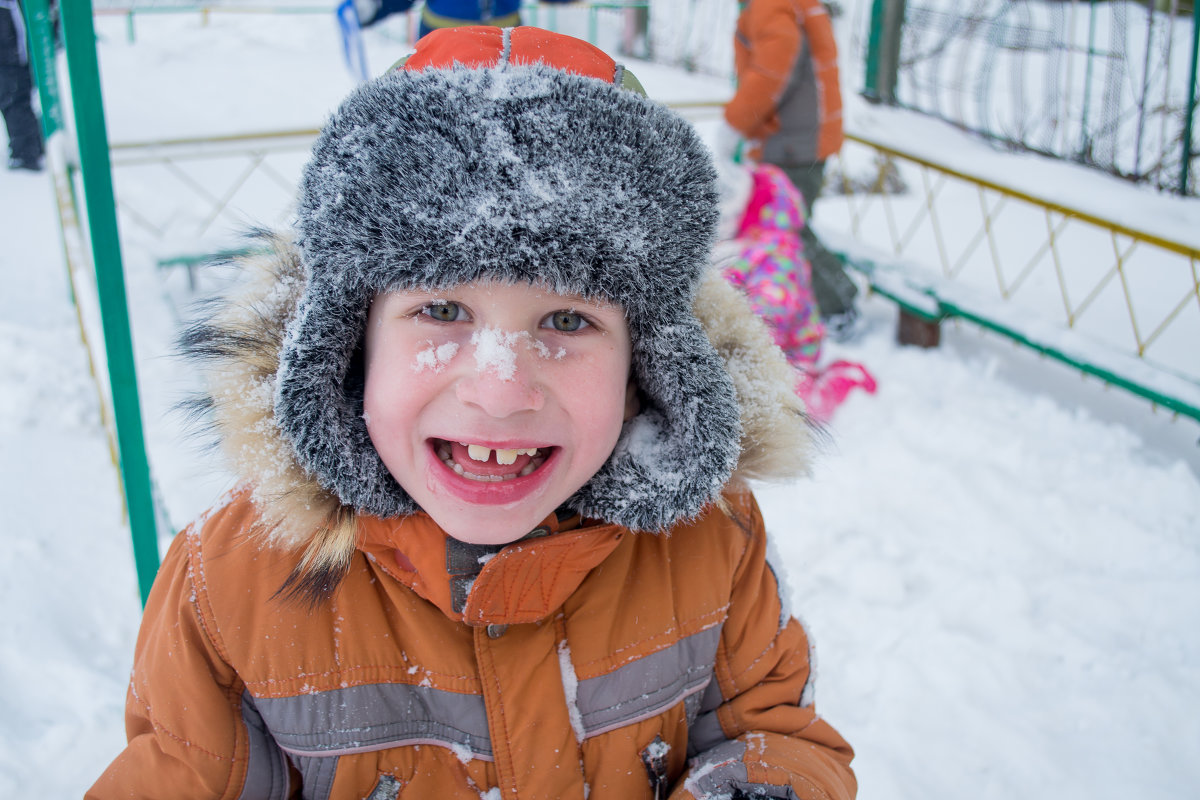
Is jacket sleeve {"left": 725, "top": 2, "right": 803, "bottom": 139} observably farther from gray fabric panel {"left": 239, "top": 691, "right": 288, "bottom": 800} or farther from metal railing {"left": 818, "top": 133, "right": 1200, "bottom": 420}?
gray fabric panel {"left": 239, "top": 691, "right": 288, "bottom": 800}

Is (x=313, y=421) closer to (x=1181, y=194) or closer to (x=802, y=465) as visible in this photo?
(x=802, y=465)

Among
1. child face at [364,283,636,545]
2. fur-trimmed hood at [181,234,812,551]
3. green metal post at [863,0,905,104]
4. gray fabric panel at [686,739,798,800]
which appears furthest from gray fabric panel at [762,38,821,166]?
gray fabric panel at [686,739,798,800]

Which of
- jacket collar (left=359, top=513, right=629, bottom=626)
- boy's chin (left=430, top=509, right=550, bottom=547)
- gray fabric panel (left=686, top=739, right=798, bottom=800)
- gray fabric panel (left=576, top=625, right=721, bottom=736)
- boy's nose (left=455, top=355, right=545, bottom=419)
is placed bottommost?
gray fabric panel (left=686, top=739, right=798, bottom=800)

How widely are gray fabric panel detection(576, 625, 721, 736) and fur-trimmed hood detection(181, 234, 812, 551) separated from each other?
272 millimetres

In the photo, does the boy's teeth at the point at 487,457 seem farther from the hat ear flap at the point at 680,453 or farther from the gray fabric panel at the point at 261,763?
the gray fabric panel at the point at 261,763

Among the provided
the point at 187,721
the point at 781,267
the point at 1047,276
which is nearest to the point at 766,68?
the point at 781,267

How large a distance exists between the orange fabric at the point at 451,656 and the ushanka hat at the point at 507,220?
5.1 inches

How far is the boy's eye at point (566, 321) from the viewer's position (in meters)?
0.96

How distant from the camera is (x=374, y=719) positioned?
40.5 inches

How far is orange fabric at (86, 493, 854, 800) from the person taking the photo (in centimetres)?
99

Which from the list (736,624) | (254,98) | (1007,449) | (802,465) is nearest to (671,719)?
(736,624)

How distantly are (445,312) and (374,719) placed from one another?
21.2 inches

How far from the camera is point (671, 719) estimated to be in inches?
45.3

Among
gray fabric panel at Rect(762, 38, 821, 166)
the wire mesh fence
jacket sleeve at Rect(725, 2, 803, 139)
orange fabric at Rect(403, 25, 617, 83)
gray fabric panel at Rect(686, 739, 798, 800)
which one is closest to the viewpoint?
orange fabric at Rect(403, 25, 617, 83)
